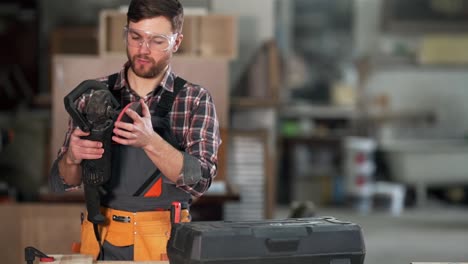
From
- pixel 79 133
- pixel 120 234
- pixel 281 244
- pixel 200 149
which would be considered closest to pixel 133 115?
pixel 79 133

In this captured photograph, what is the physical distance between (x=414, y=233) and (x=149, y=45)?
633 centimetres

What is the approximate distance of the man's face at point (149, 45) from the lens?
96.0 inches

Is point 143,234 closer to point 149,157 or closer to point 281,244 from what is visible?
point 149,157

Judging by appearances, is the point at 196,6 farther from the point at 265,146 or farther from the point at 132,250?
the point at 132,250

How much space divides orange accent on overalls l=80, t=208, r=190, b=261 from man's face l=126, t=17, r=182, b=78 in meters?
0.37

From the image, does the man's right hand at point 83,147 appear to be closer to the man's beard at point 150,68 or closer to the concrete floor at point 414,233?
the man's beard at point 150,68

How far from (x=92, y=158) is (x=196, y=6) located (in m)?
2.61

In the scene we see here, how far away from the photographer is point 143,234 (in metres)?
2.48

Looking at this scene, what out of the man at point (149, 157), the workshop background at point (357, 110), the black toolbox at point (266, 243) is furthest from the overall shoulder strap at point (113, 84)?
the workshop background at point (357, 110)

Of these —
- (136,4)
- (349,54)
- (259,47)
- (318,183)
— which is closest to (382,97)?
(349,54)

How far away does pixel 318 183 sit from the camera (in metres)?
10.6

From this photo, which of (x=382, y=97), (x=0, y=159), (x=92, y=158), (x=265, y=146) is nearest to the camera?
(x=92, y=158)

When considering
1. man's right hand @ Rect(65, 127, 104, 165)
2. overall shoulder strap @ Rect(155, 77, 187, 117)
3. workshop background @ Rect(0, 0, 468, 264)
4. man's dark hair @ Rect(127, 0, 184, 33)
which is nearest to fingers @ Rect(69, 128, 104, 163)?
man's right hand @ Rect(65, 127, 104, 165)

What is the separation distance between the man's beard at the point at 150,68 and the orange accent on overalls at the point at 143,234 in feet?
1.18
